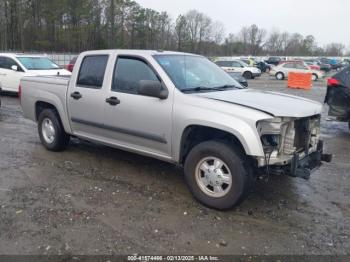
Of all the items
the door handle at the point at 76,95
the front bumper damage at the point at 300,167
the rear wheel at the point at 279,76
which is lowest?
the rear wheel at the point at 279,76


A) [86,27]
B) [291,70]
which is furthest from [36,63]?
[86,27]

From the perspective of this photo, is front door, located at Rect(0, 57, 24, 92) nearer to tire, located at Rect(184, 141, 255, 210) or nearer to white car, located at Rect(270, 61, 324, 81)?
tire, located at Rect(184, 141, 255, 210)

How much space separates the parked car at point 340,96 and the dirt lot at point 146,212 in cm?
276

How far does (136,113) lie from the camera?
16.5ft

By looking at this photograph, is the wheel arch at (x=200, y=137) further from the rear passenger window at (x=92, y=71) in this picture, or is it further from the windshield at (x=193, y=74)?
the rear passenger window at (x=92, y=71)

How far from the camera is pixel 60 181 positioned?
5.29 m

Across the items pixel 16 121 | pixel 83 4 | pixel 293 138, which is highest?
pixel 83 4

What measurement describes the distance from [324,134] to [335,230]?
218 inches

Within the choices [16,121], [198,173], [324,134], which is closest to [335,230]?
[198,173]

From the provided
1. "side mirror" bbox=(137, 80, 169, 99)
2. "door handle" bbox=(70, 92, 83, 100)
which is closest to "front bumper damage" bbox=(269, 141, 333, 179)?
"side mirror" bbox=(137, 80, 169, 99)

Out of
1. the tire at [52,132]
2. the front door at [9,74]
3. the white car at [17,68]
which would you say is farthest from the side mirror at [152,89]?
the front door at [9,74]

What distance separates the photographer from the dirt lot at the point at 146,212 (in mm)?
3629

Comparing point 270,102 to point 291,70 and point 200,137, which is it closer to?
point 200,137

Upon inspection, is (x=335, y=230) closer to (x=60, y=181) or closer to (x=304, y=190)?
(x=304, y=190)
